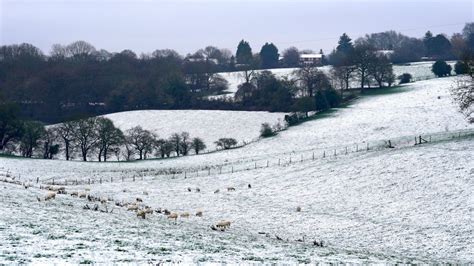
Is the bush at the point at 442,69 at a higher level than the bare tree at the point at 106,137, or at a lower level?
higher

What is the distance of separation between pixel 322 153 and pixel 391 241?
3216 cm

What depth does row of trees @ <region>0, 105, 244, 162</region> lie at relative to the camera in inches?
3275

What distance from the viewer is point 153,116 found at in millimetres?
116000

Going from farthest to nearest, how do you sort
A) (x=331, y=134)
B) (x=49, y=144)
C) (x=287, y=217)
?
(x=49, y=144) < (x=331, y=134) < (x=287, y=217)

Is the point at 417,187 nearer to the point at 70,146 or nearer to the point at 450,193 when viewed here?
the point at 450,193

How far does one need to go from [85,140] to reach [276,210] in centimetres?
5064

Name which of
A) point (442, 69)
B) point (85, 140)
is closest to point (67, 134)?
point (85, 140)

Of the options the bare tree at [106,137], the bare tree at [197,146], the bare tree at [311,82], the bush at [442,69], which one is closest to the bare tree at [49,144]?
the bare tree at [106,137]

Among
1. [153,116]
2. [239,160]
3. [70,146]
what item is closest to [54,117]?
[153,116]

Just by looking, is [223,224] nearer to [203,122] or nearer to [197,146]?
[197,146]

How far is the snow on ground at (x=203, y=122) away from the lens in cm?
9731

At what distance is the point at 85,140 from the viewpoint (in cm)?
8381

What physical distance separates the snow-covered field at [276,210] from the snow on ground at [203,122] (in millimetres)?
24675

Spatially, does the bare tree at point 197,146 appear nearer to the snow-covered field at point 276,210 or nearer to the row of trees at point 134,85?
the snow-covered field at point 276,210
